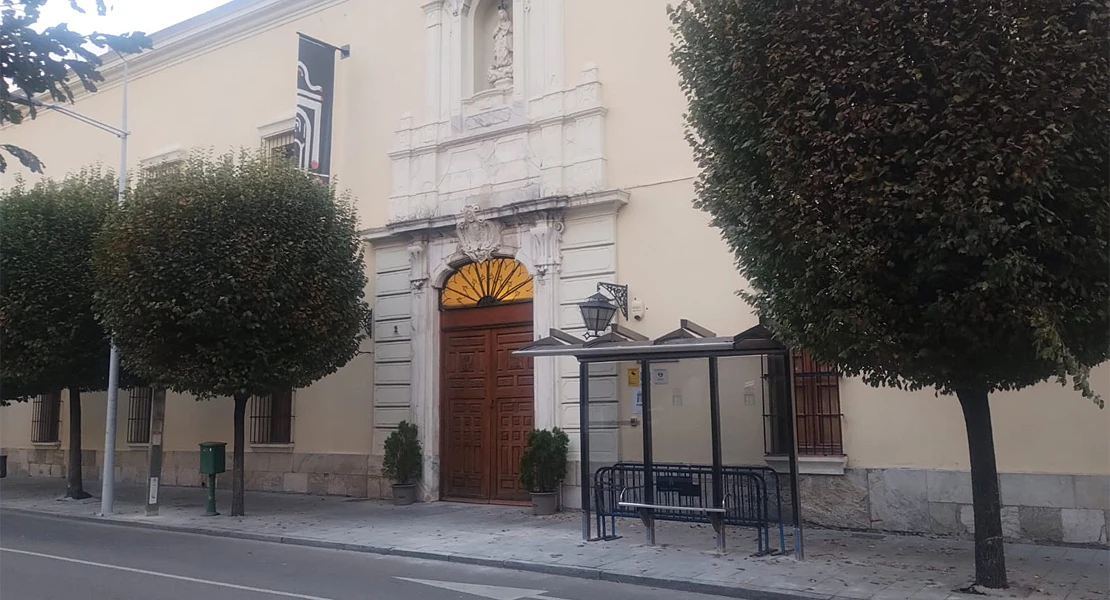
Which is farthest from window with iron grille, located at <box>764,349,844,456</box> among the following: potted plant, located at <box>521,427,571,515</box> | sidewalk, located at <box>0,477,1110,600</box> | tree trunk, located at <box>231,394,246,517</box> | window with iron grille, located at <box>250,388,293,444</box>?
window with iron grille, located at <box>250,388,293,444</box>

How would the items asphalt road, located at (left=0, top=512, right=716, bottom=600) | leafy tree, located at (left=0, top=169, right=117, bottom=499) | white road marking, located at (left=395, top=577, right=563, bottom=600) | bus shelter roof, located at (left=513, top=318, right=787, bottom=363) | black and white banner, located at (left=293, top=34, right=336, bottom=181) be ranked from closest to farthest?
1. white road marking, located at (left=395, top=577, right=563, bottom=600)
2. asphalt road, located at (left=0, top=512, right=716, bottom=600)
3. bus shelter roof, located at (left=513, top=318, right=787, bottom=363)
4. leafy tree, located at (left=0, top=169, right=117, bottom=499)
5. black and white banner, located at (left=293, top=34, right=336, bottom=181)

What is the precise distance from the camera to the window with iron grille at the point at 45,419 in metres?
22.6

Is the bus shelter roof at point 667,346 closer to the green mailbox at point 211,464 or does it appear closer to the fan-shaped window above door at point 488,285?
the fan-shaped window above door at point 488,285

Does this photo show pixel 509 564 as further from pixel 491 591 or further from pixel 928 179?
pixel 928 179

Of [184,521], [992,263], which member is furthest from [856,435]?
[184,521]

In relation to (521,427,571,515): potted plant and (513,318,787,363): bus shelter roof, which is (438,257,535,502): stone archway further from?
(513,318,787,363): bus shelter roof

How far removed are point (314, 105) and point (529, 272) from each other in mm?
5796

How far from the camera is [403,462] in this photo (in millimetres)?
14641

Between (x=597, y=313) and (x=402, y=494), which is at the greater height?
(x=597, y=313)

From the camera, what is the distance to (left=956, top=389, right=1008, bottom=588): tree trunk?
780cm

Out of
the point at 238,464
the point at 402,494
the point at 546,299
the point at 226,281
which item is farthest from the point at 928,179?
the point at 238,464

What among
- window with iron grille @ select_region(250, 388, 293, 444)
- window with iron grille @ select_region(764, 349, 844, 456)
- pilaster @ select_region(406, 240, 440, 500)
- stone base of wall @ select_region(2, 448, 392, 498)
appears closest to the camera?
window with iron grille @ select_region(764, 349, 844, 456)

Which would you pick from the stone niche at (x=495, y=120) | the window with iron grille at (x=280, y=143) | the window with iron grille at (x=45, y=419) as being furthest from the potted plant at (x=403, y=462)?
the window with iron grille at (x=45, y=419)

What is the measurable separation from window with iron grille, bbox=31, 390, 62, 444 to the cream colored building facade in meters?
5.35
